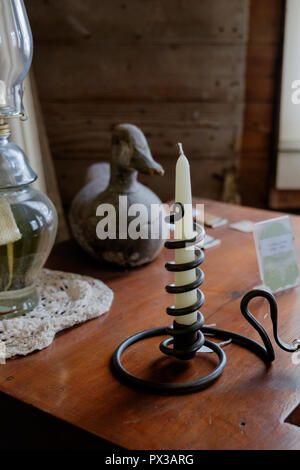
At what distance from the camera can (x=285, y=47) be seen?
1.85 metres

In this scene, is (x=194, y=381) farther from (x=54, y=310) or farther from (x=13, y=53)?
(x=13, y=53)

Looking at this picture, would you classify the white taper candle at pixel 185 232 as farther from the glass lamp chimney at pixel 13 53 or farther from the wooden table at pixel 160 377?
the glass lamp chimney at pixel 13 53

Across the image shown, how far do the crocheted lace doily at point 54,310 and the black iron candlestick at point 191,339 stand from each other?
117 millimetres

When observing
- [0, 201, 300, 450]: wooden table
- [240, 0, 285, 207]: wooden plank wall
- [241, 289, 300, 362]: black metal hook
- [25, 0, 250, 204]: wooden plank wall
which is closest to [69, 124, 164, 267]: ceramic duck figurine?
[0, 201, 300, 450]: wooden table

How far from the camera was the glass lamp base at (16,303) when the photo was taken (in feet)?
2.73

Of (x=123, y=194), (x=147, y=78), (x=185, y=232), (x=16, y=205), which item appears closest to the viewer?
(x=185, y=232)

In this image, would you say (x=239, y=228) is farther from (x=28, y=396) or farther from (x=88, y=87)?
(x=88, y=87)

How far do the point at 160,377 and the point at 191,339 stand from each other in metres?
0.07

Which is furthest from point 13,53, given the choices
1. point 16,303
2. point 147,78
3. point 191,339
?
point 147,78

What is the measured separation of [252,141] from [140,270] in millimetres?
1177

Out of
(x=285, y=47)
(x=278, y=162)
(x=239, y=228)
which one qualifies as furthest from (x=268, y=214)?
(x=285, y=47)

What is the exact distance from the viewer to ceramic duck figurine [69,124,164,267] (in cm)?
98

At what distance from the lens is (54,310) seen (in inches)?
33.3
